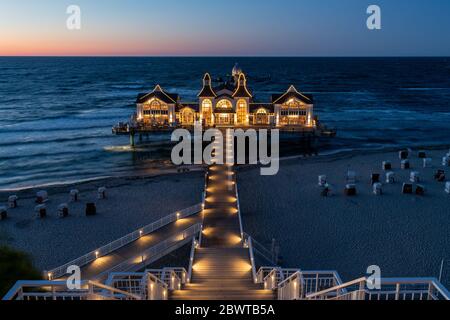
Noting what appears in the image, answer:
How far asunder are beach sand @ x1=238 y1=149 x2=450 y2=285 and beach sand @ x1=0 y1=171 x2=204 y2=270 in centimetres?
529

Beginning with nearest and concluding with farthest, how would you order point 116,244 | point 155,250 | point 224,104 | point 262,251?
point 155,250 < point 116,244 < point 262,251 < point 224,104

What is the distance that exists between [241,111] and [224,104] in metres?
2.15

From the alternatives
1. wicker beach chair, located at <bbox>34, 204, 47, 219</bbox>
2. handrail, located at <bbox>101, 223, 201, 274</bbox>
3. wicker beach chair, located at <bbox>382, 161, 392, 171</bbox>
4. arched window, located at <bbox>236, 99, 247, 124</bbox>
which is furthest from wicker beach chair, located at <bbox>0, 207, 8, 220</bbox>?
wicker beach chair, located at <bbox>382, 161, 392, 171</bbox>

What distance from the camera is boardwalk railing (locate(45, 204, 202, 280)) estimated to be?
18.6 m

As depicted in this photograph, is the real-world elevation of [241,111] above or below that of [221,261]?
above

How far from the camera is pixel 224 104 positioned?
49.5m

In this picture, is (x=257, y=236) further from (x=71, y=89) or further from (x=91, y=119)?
(x=71, y=89)

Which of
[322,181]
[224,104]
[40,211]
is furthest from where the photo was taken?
[224,104]

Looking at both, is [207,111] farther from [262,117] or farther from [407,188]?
[407,188]

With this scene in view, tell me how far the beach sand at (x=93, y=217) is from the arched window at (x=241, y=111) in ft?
48.3

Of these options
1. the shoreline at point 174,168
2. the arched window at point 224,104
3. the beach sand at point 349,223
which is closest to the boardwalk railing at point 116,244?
the beach sand at point 349,223

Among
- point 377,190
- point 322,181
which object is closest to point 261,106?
point 322,181

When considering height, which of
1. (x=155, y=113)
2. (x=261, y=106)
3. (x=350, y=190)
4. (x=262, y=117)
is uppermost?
(x=261, y=106)

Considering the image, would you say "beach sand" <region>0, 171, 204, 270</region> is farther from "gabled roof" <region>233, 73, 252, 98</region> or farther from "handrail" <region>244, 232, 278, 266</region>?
"gabled roof" <region>233, 73, 252, 98</region>
